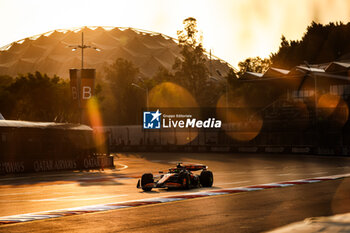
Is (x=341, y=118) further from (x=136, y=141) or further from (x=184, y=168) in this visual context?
(x=184, y=168)

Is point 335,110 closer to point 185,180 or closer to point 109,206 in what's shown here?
point 185,180

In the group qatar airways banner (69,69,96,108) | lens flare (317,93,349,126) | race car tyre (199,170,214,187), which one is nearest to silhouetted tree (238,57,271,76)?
lens flare (317,93,349,126)

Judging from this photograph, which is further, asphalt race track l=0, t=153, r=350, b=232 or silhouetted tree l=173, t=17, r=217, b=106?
silhouetted tree l=173, t=17, r=217, b=106

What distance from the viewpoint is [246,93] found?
392 ft

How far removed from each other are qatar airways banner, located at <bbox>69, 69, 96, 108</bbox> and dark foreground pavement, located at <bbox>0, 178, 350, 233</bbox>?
1139 inches

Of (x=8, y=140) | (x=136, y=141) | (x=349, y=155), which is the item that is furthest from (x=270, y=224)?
(x=136, y=141)

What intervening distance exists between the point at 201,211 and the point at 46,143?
96.6 feet

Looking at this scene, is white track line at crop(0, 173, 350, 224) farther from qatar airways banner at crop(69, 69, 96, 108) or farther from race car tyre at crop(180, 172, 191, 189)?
qatar airways banner at crop(69, 69, 96, 108)

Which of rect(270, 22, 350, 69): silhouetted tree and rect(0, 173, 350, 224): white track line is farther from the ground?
rect(270, 22, 350, 69): silhouetted tree

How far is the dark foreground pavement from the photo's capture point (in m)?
11.5

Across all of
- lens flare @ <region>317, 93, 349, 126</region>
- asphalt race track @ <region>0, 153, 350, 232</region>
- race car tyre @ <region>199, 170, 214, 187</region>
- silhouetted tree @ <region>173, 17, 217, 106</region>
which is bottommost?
asphalt race track @ <region>0, 153, 350, 232</region>

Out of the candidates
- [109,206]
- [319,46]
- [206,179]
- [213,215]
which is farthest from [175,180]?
[319,46]

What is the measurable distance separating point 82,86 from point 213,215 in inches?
1334

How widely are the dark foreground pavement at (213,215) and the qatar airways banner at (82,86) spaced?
94.9 ft
